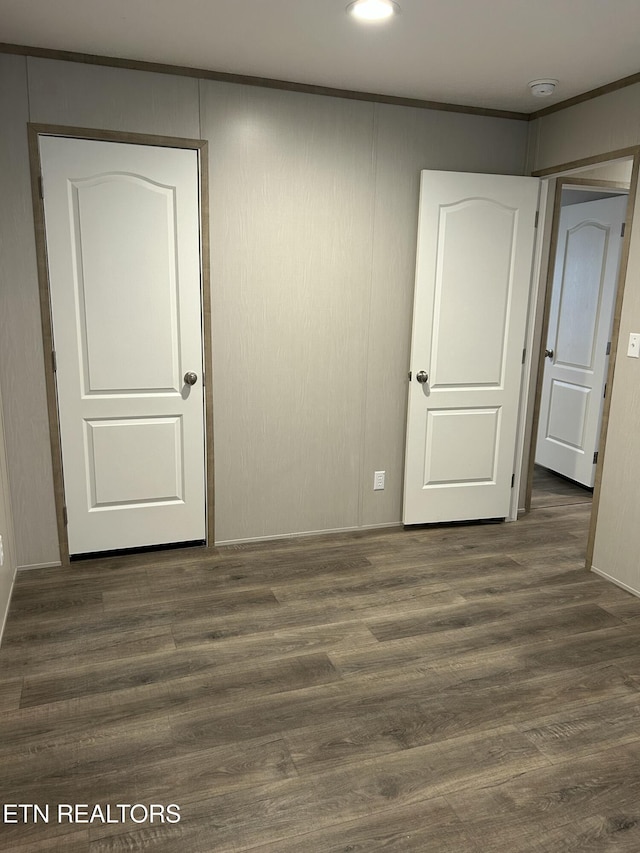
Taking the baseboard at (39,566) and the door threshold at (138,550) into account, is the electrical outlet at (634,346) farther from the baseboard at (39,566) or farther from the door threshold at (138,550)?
the baseboard at (39,566)

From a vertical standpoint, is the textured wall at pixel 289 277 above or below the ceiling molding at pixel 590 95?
below

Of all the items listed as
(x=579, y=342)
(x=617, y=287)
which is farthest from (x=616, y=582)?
(x=579, y=342)

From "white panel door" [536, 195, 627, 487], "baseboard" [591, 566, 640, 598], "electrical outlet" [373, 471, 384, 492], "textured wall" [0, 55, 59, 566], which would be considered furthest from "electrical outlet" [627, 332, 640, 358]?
"textured wall" [0, 55, 59, 566]

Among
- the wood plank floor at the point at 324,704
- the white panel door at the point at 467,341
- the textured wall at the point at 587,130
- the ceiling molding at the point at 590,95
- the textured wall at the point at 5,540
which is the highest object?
the ceiling molding at the point at 590,95

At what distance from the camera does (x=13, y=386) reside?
313 centimetres

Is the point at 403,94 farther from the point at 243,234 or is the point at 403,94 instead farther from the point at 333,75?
the point at 243,234

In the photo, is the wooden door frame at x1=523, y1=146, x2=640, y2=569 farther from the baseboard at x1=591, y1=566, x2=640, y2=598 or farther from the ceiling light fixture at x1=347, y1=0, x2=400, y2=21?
the ceiling light fixture at x1=347, y1=0, x2=400, y2=21

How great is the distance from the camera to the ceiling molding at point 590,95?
3057 millimetres

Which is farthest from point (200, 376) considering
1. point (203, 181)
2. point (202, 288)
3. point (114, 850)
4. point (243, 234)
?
point (114, 850)

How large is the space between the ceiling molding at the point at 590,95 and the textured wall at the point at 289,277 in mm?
161

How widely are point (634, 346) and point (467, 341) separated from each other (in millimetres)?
952

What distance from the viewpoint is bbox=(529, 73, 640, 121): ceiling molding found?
3057mm

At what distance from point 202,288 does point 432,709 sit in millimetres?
2263

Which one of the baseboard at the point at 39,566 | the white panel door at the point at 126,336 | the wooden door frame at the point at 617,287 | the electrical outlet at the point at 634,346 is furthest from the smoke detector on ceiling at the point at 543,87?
the baseboard at the point at 39,566
